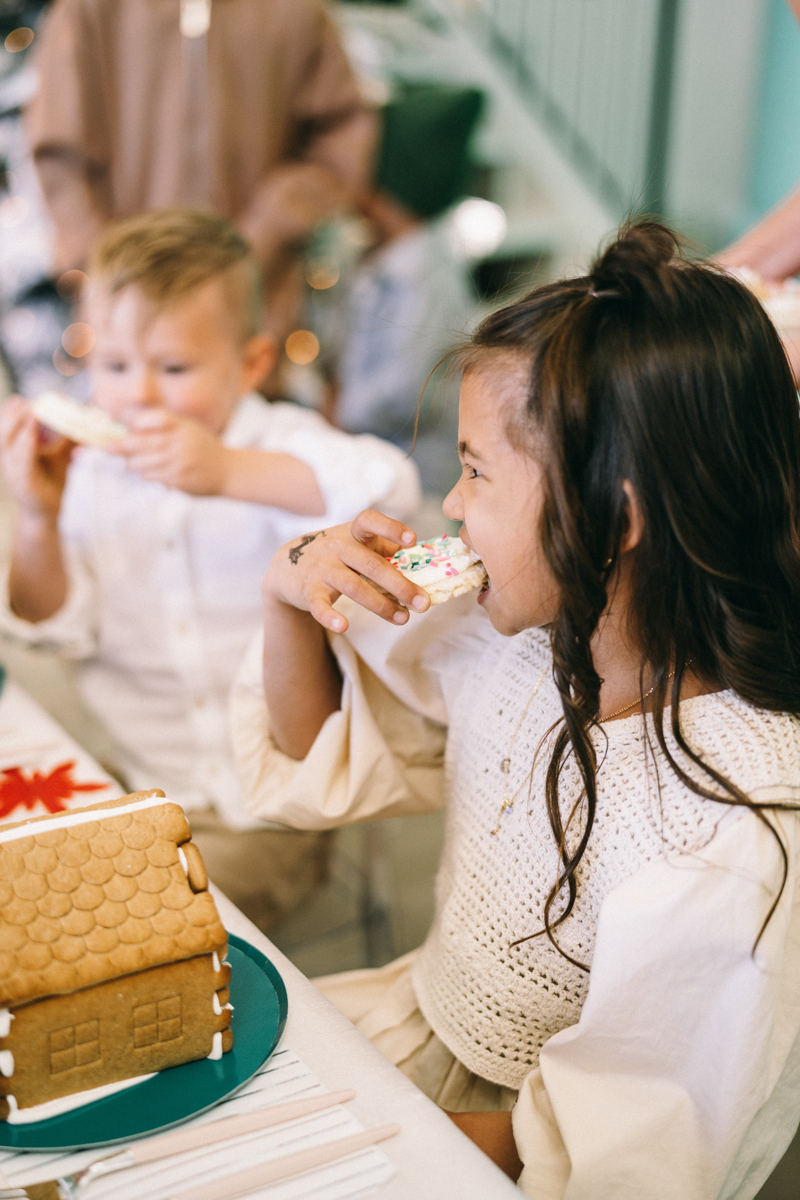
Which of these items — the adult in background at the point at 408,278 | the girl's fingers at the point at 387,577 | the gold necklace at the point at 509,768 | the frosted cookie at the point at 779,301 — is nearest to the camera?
the girl's fingers at the point at 387,577

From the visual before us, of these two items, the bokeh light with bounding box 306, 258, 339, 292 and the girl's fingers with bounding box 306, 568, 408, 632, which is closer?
the girl's fingers with bounding box 306, 568, 408, 632

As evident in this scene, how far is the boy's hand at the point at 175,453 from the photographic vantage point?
133 centimetres

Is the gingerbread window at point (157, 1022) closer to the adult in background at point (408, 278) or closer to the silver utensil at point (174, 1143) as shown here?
the silver utensil at point (174, 1143)

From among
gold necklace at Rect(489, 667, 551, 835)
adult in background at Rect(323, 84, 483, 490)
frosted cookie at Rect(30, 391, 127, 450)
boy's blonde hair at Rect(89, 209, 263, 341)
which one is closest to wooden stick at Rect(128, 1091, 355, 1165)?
gold necklace at Rect(489, 667, 551, 835)

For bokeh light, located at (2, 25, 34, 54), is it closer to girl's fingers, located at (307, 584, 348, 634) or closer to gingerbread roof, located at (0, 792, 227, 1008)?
girl's fingers, located at (307, 584, 348, 634)

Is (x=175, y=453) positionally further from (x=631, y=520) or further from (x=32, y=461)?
(x=631, y=520)

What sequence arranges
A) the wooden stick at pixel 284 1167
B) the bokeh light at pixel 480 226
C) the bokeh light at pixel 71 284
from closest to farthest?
the wooden stick at pixel 284 1167
the bokeh light at pixel 71 284
the bokeh light at pixel 480 226

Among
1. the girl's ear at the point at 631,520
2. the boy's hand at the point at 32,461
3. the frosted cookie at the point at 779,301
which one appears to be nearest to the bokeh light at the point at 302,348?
the boy's hand at the point at 32,461

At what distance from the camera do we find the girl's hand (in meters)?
0.91

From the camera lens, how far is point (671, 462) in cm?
78

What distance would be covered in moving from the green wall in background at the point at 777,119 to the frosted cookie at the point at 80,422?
3542 millimetres

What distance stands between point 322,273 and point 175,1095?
118 inches

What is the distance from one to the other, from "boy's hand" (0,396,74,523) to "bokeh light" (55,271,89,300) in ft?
5.37

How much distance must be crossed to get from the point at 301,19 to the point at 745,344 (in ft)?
8.82
